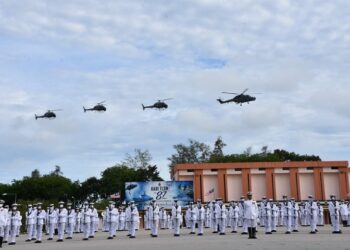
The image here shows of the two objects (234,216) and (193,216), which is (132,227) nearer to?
(193,216)

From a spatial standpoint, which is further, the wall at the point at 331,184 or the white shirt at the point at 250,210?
the wall at the point at 331,184

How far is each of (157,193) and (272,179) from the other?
38.4 feet

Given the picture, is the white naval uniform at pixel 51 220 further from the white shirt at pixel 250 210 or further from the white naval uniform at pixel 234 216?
Answer: the white shirt at pixel 250 210

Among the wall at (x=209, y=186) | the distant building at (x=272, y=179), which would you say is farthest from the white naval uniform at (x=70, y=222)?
the wall at (x=209, y=186)

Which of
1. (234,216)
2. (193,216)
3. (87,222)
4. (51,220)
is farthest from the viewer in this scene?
(234,216)

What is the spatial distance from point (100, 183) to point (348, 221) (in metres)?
56.3

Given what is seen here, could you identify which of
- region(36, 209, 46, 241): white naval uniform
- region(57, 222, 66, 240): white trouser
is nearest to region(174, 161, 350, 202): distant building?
region(36, 209, 46, 241): white naval uniform

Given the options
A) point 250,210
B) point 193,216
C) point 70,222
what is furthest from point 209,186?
point 250,210

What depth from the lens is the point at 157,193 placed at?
42.2m

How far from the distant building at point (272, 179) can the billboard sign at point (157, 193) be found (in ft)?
13.3

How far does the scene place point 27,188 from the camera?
83.8 metres

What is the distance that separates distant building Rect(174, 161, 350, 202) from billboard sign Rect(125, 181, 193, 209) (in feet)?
13.3

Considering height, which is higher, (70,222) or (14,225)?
(70,222)

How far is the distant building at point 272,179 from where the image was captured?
46.8 meters
